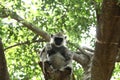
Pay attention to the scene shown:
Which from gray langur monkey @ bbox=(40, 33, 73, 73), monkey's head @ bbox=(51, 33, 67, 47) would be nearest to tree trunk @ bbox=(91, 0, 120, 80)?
gray langur monkey @ bbox=(40, 33, 73, 73)

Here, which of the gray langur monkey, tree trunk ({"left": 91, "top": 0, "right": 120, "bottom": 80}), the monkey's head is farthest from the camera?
the monkey's head

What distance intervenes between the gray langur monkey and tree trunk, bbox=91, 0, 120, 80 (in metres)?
1.17

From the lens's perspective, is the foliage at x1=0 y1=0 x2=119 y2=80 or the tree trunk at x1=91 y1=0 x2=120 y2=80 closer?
the tree trunk at x1=91 y1=0 x2=120 y2=80

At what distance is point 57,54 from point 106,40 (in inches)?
96.7

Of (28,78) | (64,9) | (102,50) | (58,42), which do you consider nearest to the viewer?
(102,50)

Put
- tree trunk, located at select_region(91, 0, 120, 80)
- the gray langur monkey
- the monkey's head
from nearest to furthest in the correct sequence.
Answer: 1. tree trunk, located at select_region(91, 0, 120, 80)
2. the gray langur monkey
3. the monkey's head

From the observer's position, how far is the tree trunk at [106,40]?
3.22m

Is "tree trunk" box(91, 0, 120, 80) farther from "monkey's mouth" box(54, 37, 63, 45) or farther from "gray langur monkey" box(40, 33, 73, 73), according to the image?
"monkey's mouth" box(54, 37, 63, 45)

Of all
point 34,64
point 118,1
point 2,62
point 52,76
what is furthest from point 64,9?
point 118,1

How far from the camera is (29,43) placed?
7848 mm

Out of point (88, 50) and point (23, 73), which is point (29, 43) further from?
point (88, 50)

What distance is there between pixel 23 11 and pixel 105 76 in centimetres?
508

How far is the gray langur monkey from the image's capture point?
205 inches

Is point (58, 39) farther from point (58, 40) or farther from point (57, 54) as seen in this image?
point (57, 54)
